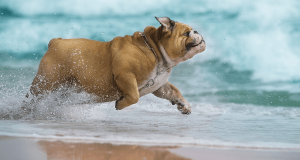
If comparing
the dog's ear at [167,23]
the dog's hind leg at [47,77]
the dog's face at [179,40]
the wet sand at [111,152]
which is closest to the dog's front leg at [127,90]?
the dog's face at [179,40]

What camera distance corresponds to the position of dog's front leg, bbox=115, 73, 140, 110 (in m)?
3.98

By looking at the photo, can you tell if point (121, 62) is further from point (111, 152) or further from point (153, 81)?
point (111, 152)


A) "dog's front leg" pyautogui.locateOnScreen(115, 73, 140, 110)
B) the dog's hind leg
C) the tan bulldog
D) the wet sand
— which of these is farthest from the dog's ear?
the wet sand

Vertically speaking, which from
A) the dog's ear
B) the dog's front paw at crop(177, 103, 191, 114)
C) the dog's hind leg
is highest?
the dog's ear

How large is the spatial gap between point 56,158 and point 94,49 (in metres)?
2.69

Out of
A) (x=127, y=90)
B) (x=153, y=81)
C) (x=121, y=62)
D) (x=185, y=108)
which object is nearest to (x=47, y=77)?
(x=121, y=62)

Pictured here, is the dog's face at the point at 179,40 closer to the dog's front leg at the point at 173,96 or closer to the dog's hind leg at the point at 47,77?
the dog's front leg at the point at 173,96

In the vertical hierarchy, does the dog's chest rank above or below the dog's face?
below

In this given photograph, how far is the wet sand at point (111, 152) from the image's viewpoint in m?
2.17

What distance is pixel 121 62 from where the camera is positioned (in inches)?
163

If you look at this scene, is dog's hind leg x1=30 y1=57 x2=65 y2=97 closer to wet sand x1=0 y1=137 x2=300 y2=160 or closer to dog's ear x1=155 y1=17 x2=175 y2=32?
dog's ear x1=155 y1=17 x2=175 y2=32

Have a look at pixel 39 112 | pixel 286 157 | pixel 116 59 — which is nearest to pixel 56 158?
pixel 286 157

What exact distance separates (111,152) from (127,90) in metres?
1.74

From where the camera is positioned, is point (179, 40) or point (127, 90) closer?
point (127, 90)
